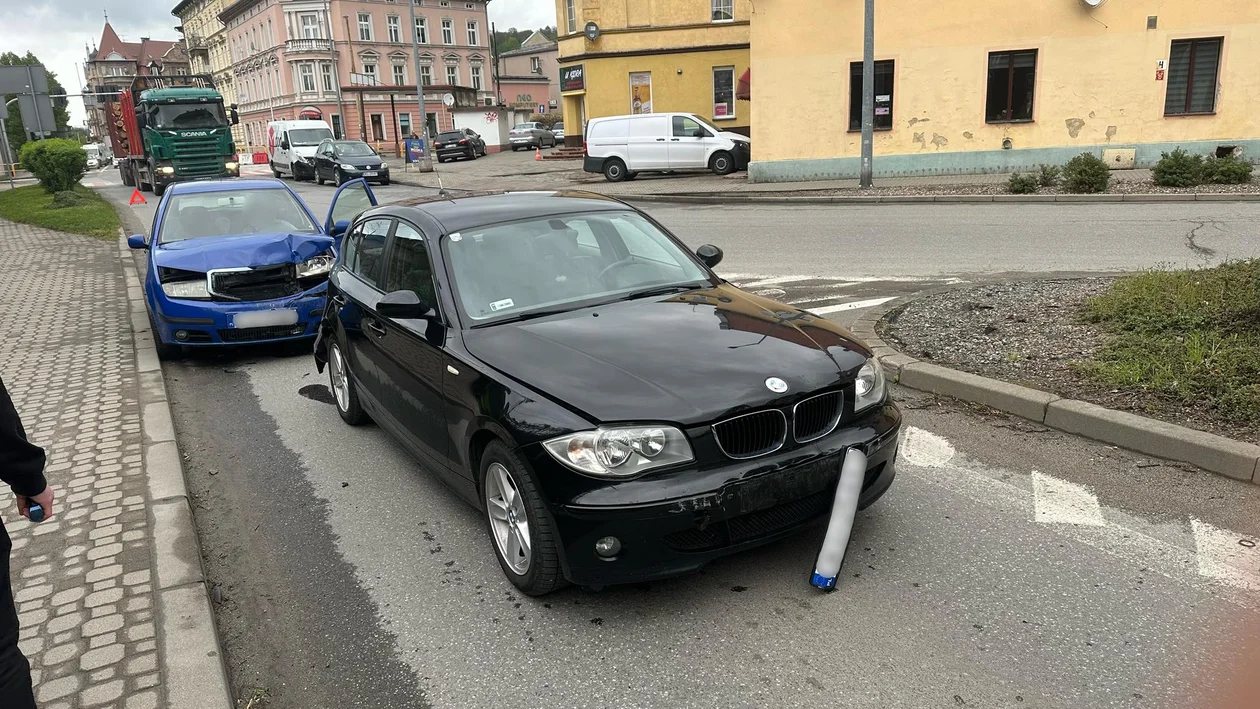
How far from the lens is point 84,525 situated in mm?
4492

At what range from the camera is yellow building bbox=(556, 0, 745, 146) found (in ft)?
110

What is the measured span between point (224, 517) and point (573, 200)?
2.57 metres

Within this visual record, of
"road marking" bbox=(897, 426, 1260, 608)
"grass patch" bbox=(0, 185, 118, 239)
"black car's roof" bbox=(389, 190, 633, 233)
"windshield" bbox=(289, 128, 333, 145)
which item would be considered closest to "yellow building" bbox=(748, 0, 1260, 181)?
"grass patch" bbox=(0, 185, 118, 239)

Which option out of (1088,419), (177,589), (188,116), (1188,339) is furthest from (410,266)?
(188,116)

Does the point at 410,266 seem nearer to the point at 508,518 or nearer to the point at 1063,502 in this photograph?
the point at 508,518

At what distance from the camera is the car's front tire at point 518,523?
135 inches

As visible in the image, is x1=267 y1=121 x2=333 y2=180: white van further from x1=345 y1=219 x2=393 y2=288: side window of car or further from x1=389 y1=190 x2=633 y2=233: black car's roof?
x1=389 y1=190 x2=633 y2=233: black car's roof

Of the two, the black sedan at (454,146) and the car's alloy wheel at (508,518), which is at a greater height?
the black sedan at (454,146)

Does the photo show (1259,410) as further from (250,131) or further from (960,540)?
(250,131)

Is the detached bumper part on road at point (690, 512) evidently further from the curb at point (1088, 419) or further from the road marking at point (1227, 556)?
the curb at point (1088, 419)

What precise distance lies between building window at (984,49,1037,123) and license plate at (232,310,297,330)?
19.0 meters

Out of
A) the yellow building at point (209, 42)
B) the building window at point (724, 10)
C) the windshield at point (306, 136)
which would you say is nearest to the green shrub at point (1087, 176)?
the building window at point (724, 10)

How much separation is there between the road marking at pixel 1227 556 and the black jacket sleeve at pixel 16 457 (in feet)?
13.4

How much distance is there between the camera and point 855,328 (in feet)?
23.5
